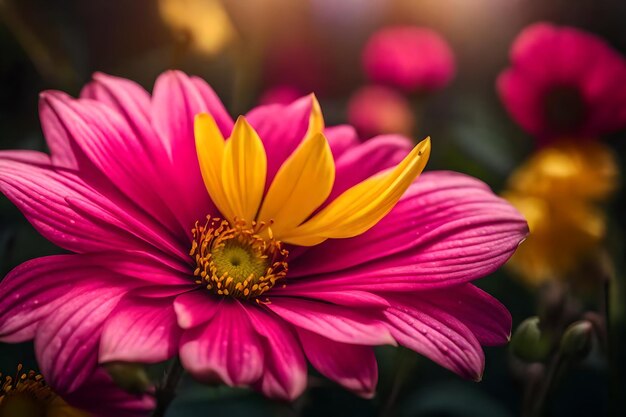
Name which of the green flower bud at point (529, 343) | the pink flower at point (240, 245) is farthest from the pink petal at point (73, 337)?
the green flower bud at point (529, 343)

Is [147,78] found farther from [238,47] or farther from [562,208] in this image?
[562,208]

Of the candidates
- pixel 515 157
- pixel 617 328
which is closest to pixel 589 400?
pixel 617 328

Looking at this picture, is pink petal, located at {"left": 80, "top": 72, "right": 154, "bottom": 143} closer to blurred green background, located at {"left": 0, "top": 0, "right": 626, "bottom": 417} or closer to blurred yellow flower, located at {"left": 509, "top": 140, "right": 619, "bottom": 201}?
blurred green background, located at {"left": 0, "top": 0, "right": 626, "bottom": 417}

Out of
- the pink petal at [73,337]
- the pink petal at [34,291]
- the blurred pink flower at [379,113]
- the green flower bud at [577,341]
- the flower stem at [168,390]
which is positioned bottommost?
the green flower bud at [577,341]

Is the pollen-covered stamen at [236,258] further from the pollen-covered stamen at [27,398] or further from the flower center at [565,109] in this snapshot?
the flower center at [565,109]

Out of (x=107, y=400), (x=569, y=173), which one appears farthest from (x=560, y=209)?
(x=107, y=400)

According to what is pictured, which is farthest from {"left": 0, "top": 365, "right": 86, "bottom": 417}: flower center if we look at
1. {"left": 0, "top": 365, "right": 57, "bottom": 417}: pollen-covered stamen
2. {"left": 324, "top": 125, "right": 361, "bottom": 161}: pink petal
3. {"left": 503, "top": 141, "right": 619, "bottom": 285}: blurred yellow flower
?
{"left": 503, "top": 141, "right": 619, "bottom": 285}: blurred yellow flower
